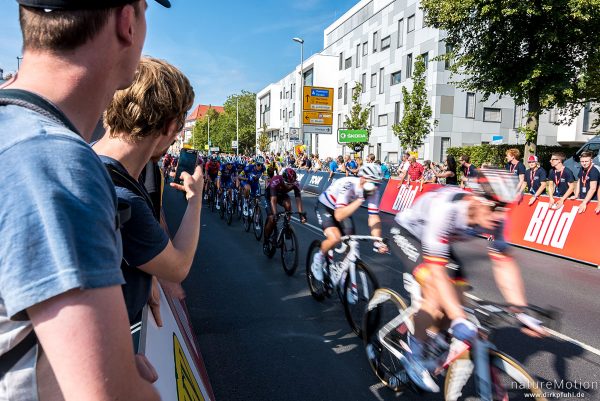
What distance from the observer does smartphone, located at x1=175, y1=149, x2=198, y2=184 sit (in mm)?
1841

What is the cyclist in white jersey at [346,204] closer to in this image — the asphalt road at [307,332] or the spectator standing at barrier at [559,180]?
the asphalt road at [307,332]

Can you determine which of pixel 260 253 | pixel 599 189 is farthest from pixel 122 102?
pixel 599 189

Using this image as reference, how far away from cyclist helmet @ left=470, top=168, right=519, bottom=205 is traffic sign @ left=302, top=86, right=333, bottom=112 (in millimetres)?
31185

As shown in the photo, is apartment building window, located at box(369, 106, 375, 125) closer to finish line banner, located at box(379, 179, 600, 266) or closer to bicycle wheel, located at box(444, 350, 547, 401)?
finish line banner, located at box(379, 179, 600, 266)

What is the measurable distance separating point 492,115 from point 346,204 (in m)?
34.5

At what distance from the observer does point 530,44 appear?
15617 mm

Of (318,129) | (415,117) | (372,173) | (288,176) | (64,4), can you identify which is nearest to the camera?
(64,4)

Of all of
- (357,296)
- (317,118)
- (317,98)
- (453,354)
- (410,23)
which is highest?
(410,23)

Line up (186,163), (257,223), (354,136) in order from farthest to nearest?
(354,136) < (257,223) < (186,163)

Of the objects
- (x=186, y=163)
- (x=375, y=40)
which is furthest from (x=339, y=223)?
(x=375, y=40)

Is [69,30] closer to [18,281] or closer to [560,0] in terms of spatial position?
[18,281]

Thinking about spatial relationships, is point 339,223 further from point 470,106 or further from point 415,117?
point 470,106

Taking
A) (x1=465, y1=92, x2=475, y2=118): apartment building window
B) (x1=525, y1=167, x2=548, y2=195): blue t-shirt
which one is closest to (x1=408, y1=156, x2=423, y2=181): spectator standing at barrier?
(x1=525, y1=167, x2=548, y2=195): blue t-shirt

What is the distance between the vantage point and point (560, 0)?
44.9ft
